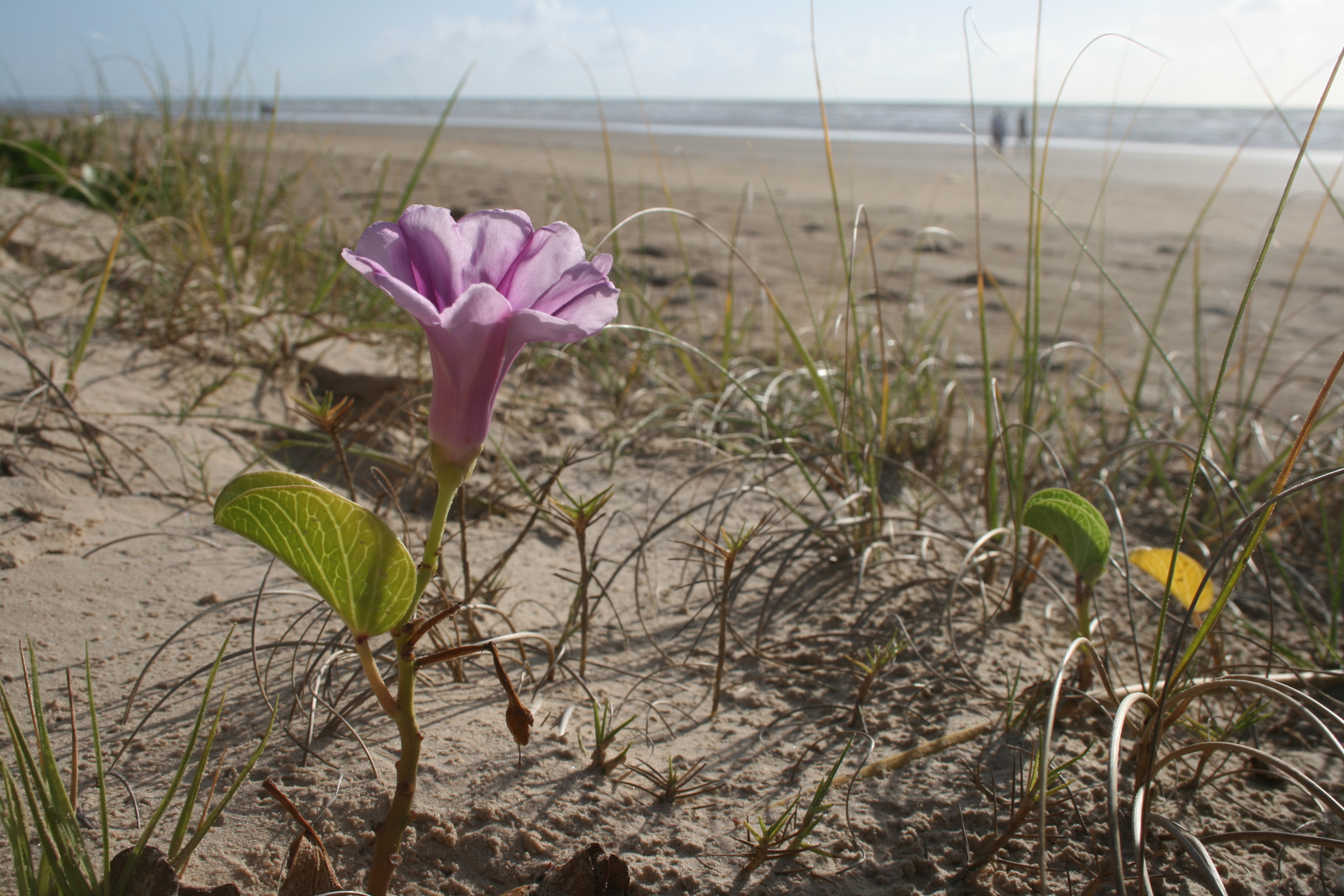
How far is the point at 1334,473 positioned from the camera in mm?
800

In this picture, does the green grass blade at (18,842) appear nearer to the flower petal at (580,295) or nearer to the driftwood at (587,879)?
the driftwood at (587,879)

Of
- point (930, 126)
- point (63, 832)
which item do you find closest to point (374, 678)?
point (63, 832)

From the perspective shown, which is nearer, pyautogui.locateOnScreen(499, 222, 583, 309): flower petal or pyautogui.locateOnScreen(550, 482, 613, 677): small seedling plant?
pyautogui.locateOnScreen(499, 222, 583, 309): flower petal

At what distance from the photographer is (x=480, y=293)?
2.07ft

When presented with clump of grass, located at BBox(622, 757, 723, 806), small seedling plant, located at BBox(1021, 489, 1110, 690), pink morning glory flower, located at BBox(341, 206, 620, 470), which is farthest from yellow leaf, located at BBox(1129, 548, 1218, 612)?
pink morning glory flower, located at BBox(341, 206, 620, 470)

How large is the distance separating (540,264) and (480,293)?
11 centimetres

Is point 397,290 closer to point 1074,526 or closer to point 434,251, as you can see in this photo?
point 434,251

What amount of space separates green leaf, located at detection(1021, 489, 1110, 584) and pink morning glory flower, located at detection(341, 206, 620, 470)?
704 mm

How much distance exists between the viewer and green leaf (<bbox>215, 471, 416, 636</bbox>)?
2.16 feet

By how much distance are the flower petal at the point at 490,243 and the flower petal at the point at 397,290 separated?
3.9 inches

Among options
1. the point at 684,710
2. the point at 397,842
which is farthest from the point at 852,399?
the point at 397,842

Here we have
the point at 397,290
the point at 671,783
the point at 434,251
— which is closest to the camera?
the point at 397,290

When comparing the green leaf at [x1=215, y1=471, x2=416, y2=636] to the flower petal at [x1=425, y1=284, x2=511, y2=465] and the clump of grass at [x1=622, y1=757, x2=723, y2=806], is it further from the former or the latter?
the clump of grass at [x1=622, y1=757, x2=723, y2=806]

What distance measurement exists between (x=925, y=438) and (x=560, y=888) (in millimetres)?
1589
